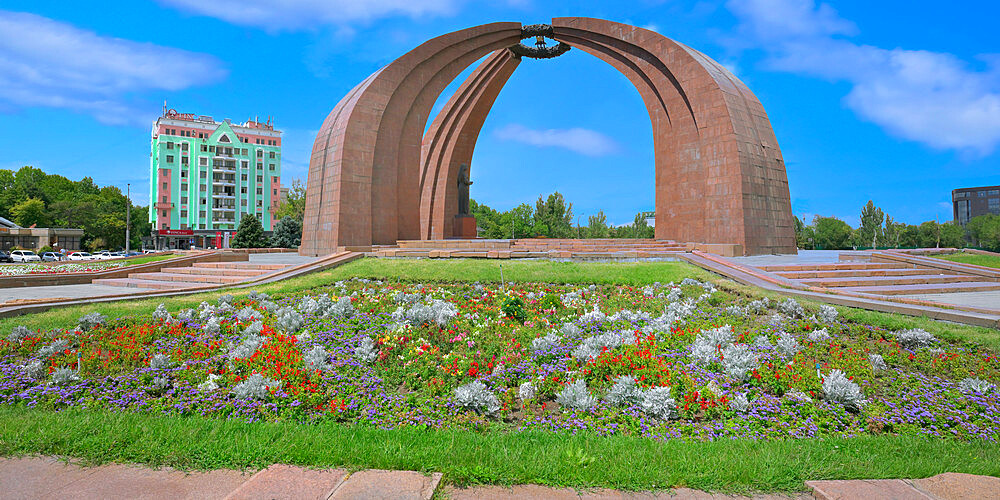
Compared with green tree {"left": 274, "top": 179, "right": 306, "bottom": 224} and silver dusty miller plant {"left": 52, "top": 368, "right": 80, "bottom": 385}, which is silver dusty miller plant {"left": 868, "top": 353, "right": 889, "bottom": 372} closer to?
silver dusty miller plant {"left": 52, "top": 368, "right": 80, "bottom": 385}

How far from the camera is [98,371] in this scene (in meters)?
5.12

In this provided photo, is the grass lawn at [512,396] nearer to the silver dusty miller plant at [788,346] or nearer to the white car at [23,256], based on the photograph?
→ the silver dusty miller plant at [788,346]

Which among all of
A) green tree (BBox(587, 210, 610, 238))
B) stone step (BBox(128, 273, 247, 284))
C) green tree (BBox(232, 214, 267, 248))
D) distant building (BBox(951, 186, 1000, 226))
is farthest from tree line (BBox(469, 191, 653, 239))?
distant building (BBox(951, 186, 1000, 226))

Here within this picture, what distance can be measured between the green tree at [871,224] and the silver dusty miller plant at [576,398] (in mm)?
61448

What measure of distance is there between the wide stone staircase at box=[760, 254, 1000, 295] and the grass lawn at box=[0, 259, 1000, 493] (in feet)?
12.4

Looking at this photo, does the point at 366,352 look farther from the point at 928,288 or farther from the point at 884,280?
the point at 928,288

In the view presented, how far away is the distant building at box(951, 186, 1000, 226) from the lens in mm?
82062

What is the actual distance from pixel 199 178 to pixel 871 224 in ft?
242

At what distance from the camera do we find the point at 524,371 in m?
5.08

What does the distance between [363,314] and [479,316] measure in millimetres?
1707

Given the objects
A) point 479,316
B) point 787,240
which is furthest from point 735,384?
point 787,240

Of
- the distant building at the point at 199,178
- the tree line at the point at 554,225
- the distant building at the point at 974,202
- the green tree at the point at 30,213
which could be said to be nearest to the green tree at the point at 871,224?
the tree line at the point at 554,225

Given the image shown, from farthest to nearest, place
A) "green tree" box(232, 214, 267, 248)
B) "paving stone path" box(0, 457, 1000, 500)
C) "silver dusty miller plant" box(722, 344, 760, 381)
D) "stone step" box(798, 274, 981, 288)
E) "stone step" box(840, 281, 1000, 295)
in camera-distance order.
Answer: "green tree" box(232, 214, 267, 248) < "stone step" box(798, 274, 981, 288) < "stone step" box(840, 281, 1000, 295) < "silver dusty miller plant" box(722, 344, 760, 381) < "paving stone path" box(0, 457, 1000, 500)

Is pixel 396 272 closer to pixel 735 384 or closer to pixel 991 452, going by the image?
pixel 735 384
